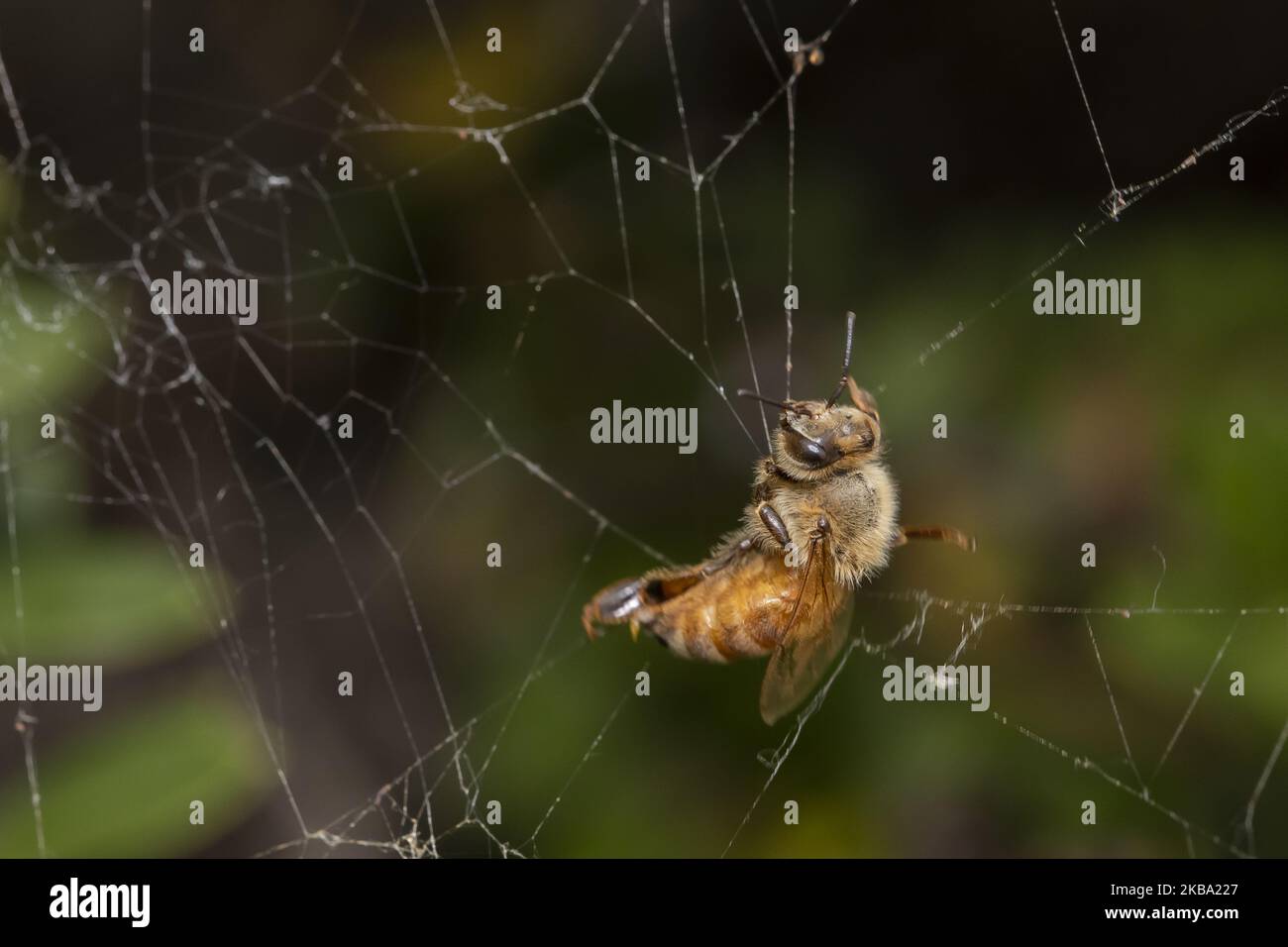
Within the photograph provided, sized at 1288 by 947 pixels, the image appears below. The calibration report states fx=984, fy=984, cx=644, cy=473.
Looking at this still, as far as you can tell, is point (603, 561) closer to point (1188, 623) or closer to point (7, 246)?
point (1188, 623)

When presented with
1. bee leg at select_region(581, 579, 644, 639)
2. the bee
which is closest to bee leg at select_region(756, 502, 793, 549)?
the bee

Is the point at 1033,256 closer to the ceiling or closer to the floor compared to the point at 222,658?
closer to the ceiling

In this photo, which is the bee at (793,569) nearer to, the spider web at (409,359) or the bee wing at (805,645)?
the bee wing at (805,645)

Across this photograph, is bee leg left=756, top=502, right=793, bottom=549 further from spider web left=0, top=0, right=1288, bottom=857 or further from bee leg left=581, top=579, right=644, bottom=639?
spider web left=0, top=0, right=1288, bottom=857

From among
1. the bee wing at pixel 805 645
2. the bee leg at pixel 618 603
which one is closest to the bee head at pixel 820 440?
the bee wing at pixel 805 645

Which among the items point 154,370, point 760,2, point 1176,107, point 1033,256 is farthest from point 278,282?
point 1176,107
